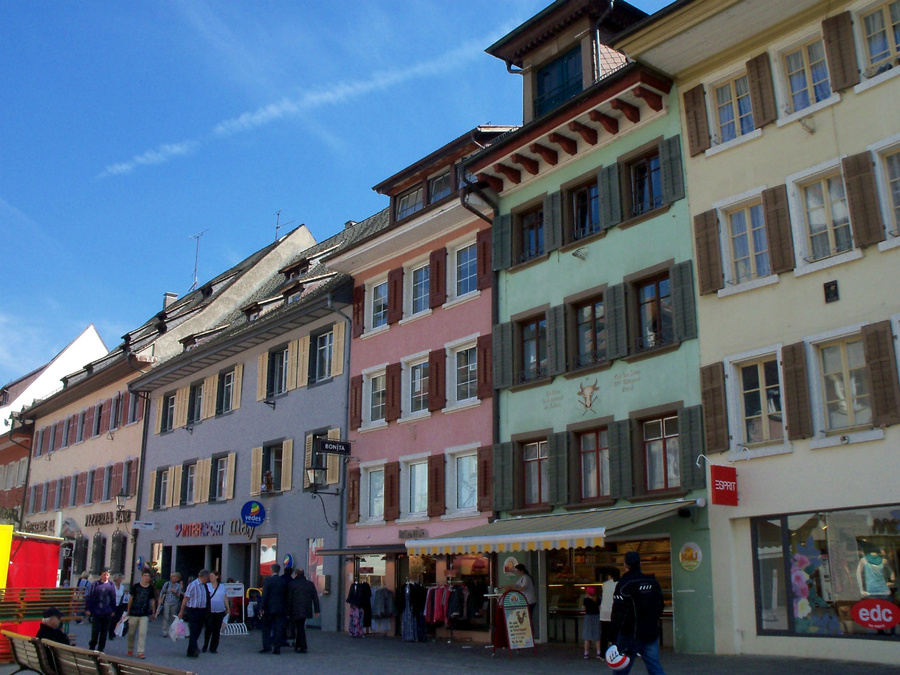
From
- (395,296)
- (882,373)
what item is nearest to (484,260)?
(395,296)

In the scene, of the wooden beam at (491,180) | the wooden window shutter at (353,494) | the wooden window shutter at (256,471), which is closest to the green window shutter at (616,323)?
the wooden beam at (491,180)

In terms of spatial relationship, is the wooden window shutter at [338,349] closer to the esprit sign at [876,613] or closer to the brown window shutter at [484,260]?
the brown window shutter at [484,260]

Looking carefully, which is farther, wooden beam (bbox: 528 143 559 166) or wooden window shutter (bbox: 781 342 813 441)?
wooden beam (bbox: 528 143 559 166)

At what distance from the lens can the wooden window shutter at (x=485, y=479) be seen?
2100 cm

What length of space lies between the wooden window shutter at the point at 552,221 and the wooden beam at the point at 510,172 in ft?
3.72

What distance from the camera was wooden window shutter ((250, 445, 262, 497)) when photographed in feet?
95.8

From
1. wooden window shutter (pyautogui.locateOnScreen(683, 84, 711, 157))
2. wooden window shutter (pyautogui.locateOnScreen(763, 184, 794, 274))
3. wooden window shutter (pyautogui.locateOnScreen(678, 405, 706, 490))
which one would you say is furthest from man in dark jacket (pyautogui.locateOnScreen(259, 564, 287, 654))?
wooden window shutter (pyautogui.locateOnScreen(683, 84, 711, 157))

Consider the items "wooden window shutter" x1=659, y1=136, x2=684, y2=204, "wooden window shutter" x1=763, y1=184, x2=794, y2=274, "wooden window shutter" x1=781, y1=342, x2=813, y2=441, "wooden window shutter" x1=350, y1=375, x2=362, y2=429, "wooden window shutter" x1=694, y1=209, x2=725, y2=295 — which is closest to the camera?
"wooden window shutter" x1=781, y1=342, x2=813, y2=441

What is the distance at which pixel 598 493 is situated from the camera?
1866 cm

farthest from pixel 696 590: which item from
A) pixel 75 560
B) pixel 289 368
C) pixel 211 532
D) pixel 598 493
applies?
pixel 75 560

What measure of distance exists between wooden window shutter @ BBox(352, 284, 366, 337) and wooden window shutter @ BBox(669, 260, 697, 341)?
35.8 feet

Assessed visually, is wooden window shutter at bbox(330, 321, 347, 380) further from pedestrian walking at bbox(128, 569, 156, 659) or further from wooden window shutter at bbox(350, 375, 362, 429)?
pedestrian walking at bbox(128, 569, 156, 659)

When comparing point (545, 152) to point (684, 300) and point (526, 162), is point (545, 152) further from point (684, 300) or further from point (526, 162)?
point (684, 300)

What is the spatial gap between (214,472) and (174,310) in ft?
45.8
